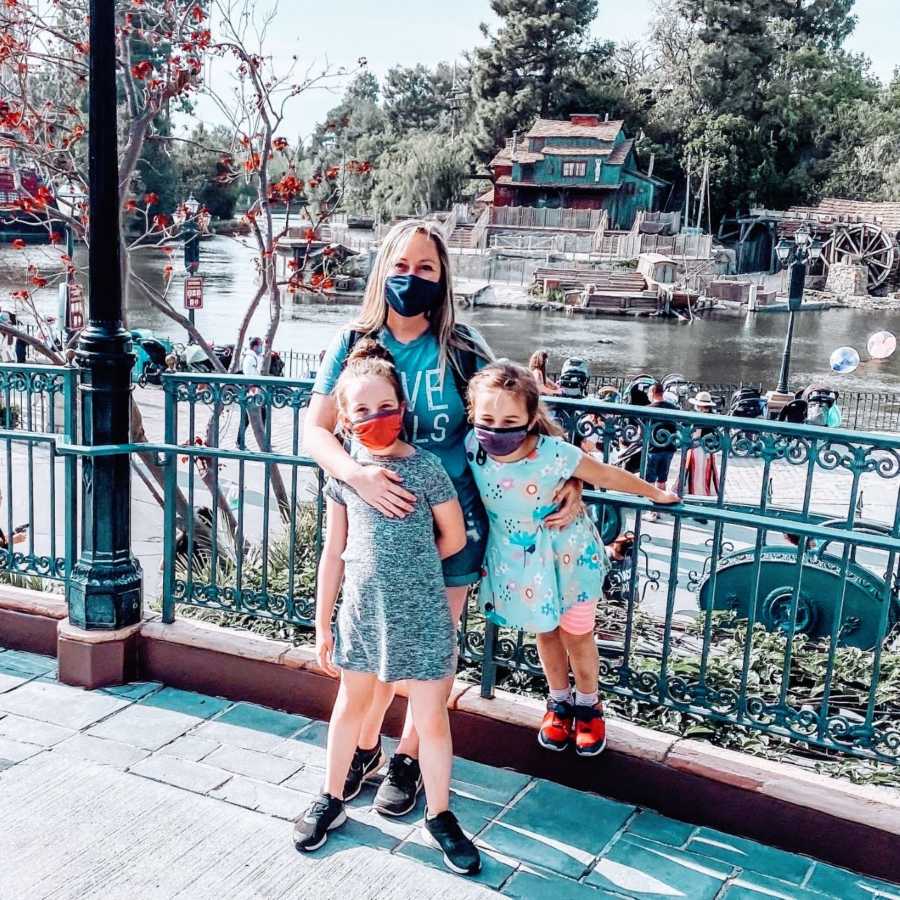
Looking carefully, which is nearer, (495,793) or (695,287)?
(495,793)

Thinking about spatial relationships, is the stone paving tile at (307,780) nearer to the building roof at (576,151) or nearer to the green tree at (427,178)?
the building roof at (576,151)

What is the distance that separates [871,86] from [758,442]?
278 ft

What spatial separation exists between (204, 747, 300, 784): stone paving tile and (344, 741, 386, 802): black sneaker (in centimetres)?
27

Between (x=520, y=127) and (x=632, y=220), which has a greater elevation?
(x=520, y=127)

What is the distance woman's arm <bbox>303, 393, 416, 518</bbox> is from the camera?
2.99 metres

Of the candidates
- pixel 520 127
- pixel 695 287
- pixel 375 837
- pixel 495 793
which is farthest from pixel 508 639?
pixel 520 127

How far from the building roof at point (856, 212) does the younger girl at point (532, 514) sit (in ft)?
206

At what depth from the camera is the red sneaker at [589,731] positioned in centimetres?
351

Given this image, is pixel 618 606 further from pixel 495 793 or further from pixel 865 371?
pixel 865 371

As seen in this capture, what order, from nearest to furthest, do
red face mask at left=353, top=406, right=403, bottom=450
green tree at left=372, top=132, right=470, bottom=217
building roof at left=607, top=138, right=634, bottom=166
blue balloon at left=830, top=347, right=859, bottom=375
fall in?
red face mask at left=353, top=406, right=403, bottom=450, blue balloon at left=830, top=347, right=859, bottom=375, building roof at left=607, top=138, right=634, bottom=166, green tree at left=372, top=132, right=470, bottom=217

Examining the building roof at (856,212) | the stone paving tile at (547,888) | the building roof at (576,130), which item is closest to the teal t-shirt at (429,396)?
the stone paving tile at (547,888)

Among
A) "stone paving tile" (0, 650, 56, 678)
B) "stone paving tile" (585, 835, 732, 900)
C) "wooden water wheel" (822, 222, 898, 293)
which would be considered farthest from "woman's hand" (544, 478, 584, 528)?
"wooden water wheel" (822, 222, 898, 293)

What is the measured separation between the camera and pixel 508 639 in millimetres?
4055

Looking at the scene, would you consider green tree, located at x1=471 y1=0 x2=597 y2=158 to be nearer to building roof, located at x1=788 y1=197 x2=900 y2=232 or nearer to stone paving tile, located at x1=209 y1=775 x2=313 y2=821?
building roof, located at x1=788 y1=197 x2=900 y2=232
